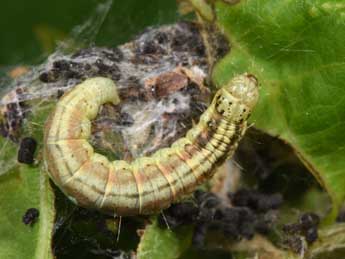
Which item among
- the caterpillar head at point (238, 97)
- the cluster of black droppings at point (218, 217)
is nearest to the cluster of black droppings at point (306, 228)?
the cluster of black droppings at point (218, 217)

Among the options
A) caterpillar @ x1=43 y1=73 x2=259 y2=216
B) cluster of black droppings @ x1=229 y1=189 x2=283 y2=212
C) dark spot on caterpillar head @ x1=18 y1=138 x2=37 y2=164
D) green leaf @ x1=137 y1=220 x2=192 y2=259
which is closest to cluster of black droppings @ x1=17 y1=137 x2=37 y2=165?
dark spot on caterpillar head @ x1=18 y1=138 x2=37 y2=164

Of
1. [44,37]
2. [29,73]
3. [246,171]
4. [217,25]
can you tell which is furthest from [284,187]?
[44,37]

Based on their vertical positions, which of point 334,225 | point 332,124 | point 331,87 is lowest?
point 334,225

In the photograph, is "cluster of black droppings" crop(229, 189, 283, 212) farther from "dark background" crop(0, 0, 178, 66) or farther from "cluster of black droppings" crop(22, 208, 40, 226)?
"dark background" crop(0, 0, 178, 66)

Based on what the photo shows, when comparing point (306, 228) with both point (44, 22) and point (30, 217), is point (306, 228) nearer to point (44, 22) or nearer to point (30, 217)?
point (30, 217)

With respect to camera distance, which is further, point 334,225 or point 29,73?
point 29,73

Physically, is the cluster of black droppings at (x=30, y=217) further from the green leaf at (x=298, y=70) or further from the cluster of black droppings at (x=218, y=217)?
the green leaf at (x=298, y=70)

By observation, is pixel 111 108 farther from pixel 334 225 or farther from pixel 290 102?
pixel 334 225
